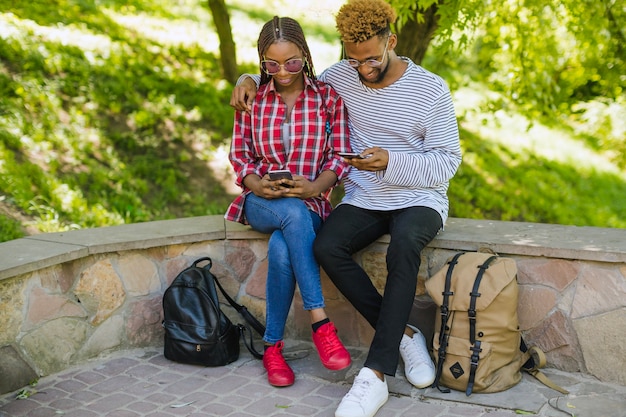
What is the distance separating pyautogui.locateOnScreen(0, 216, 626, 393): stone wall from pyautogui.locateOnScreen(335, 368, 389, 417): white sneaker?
0.74 m

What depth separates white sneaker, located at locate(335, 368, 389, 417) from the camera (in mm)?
3150

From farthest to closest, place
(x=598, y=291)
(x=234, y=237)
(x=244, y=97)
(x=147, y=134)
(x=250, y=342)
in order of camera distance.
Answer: (x=147, y=134) < (x=234, y=237) < (x=250, y=342) < (x=244, y=97) < (x=598, y=291)

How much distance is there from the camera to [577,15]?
16.9 feet

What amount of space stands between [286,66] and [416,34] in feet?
6.74

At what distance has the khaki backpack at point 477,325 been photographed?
131 inches

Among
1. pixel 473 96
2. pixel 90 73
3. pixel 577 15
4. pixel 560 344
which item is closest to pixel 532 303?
pixel 560 344

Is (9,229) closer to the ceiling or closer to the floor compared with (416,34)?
closer to the floor

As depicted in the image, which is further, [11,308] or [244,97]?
[244,97]

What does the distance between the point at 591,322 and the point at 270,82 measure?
1995 millimetres

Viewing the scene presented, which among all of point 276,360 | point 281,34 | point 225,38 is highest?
A: point 225,38

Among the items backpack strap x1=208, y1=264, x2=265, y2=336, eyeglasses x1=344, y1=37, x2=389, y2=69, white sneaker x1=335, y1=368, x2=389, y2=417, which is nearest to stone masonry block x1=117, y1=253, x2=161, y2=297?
backpack strap x1=208, y1=264, x2=265, y2=336

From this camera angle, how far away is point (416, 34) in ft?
17.8

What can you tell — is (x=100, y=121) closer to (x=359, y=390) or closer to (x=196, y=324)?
(x=196, y=324)

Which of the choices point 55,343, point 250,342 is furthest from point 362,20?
point 55,343
